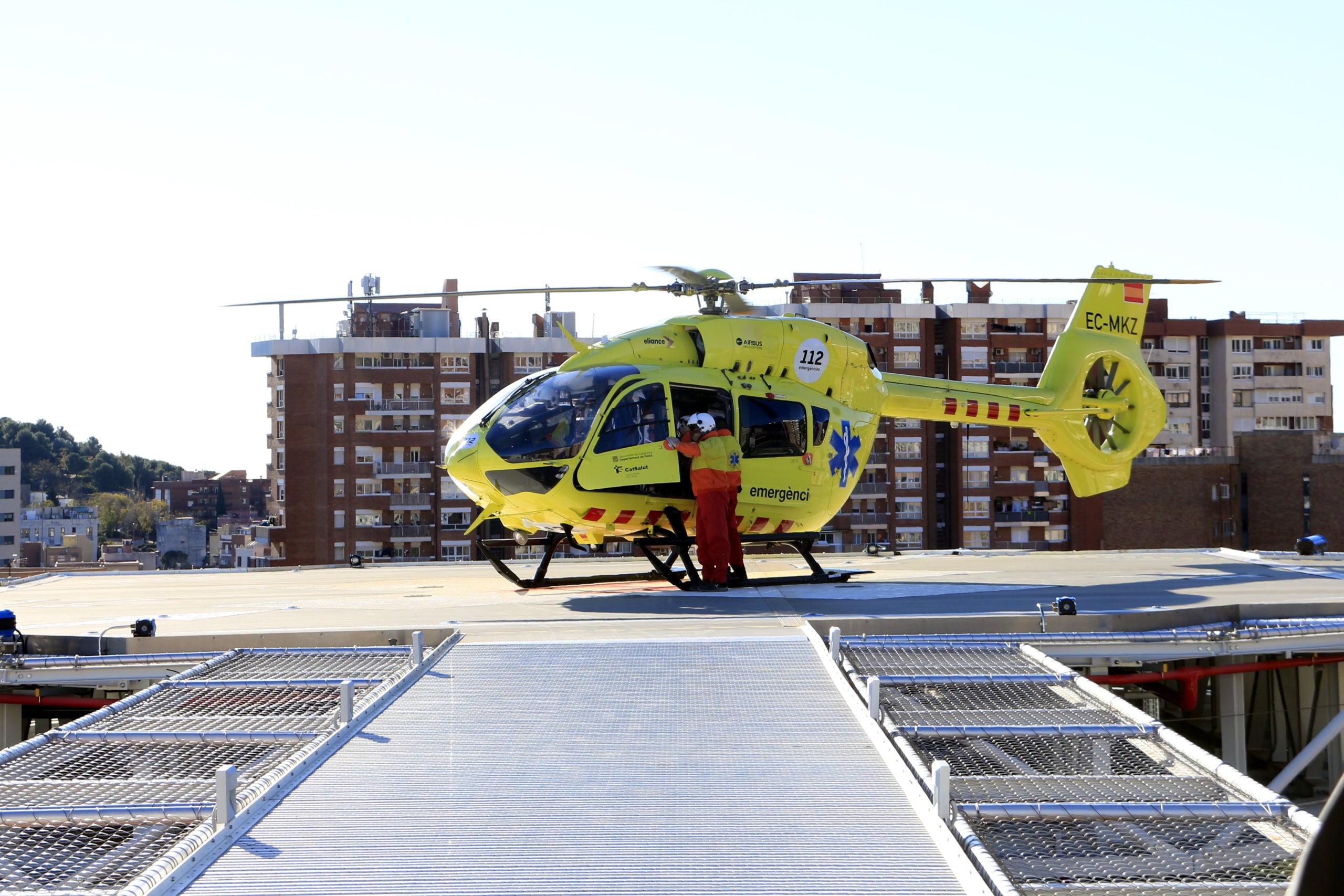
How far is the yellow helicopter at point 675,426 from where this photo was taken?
50.8 ft

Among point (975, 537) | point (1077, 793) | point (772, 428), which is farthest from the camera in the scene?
point (975, 537)

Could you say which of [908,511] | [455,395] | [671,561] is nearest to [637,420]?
[671,561]

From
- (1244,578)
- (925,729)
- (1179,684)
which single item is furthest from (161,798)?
(1244,578)

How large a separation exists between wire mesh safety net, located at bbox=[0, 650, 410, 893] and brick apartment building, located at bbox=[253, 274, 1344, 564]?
175 feet

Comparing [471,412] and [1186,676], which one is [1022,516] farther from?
[1186,676]

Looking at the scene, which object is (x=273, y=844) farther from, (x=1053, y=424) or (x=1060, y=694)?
(x=1053, y=424)

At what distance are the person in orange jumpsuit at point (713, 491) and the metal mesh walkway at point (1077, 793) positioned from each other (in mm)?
6594

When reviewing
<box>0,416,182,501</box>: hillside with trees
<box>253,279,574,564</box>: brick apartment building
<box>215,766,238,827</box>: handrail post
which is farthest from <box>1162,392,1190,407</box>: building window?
<box>0,416,182,501</box>: hillside with trees

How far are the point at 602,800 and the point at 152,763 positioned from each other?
3.09 metres

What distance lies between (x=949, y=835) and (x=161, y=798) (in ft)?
13.7

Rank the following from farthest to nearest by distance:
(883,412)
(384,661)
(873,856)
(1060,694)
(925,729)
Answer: (883,412)
(384,661)
(1060,694)
(925,729)
(873,856)

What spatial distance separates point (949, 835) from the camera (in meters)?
5.70

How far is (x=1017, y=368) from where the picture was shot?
7394 centimetres

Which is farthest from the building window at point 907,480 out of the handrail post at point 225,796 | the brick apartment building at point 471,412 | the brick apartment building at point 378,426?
the handrail post at point 225,796
